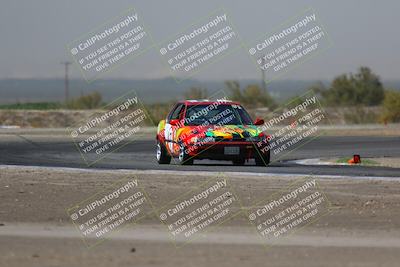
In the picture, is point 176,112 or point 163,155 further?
point 176,112

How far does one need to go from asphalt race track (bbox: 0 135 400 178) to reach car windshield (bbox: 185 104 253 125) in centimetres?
102

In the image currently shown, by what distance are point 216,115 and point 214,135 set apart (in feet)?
3.11

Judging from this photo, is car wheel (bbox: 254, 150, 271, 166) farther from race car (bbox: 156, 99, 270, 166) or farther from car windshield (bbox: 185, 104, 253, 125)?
car windshield (bbox: 185, 104, 253, 125)

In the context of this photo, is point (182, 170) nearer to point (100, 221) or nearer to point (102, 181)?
point (102, 181)

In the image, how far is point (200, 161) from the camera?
30.8 m

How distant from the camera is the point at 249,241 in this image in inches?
554

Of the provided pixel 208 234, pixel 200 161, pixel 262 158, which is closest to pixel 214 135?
pixel 262 158

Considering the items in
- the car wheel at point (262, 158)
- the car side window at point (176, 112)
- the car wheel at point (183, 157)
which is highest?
the car side window at point (176, 112)

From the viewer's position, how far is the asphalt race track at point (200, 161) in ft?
84.5

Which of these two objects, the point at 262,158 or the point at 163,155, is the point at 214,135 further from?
the point at 163,155

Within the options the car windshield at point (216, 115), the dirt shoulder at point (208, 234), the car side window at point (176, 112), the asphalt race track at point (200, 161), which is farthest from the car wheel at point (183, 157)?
the dirt shoulder at point (208, 234)

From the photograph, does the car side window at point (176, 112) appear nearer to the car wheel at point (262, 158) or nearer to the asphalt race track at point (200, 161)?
the asphalt race track at point (200, 161)

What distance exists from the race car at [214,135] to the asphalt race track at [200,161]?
1.09ft

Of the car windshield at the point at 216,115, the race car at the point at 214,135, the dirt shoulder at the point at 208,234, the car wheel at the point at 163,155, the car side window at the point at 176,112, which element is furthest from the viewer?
the car wheel at the point at 163,155
